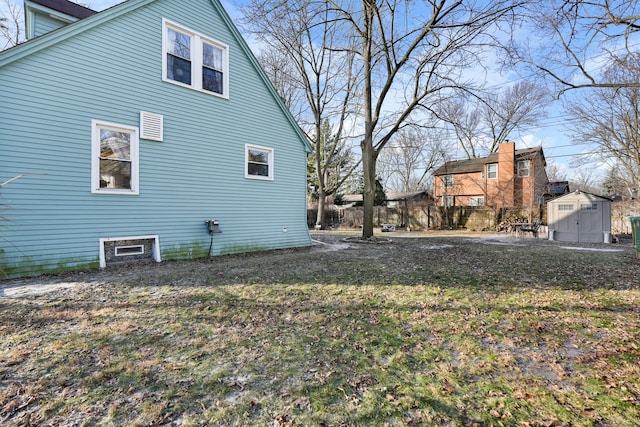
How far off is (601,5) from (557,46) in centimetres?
154

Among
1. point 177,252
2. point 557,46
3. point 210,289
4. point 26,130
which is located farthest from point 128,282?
point 557,46

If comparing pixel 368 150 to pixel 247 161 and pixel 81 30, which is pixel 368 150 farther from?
pixel 81 30

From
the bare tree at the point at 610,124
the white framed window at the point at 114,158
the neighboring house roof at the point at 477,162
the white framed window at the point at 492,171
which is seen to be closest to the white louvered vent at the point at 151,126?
the white framed window at the point at 114,158

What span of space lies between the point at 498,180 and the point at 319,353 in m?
25.8

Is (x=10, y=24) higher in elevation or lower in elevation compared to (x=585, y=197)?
higher

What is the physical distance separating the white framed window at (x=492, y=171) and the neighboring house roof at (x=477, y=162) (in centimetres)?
38

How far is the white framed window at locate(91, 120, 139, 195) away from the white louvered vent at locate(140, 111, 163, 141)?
0.16 metres

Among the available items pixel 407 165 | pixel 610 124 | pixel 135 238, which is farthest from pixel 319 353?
pixel 407 165

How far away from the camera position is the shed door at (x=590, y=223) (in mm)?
12336

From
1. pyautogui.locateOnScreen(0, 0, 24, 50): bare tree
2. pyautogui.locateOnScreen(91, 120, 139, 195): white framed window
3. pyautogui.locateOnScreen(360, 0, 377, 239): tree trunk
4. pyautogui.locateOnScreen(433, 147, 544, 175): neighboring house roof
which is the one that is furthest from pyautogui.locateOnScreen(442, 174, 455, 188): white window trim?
pyautogui.locateOnScreen(0, 0, 24, 50): bare tree

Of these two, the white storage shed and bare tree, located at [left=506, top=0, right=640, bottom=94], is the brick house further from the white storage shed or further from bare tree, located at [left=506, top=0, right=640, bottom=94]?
bare tree, located at [left=506, top=0, right=640, bottom=94]

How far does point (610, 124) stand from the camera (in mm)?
18828

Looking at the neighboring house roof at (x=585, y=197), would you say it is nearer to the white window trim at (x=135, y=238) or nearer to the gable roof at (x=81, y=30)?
the gable roof at (x=81, y=30)

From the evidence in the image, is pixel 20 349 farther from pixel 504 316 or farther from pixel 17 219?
pixel 504 316
